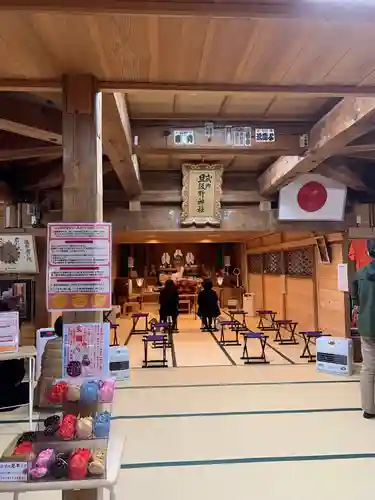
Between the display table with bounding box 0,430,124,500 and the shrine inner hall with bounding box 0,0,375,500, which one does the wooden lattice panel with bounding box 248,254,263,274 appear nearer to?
the shrine inner hall with bounding box 0,0,375,500

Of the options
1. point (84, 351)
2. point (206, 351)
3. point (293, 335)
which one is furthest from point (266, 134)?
point (293, 335)

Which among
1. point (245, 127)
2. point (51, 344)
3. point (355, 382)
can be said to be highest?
point (245, 127)

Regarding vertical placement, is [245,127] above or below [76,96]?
above

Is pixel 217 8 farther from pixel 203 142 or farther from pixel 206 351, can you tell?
pixel 206 351

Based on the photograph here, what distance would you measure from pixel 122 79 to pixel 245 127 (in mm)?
2343

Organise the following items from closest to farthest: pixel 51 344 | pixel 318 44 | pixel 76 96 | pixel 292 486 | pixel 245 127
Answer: pixel 318 44
pixel 76 96
pixel 292 486
pixel 51 344
pixel 245 127

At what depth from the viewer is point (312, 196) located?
241 inches

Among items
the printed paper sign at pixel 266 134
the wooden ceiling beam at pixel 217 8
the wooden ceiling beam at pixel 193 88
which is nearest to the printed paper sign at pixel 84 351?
the wooden ceiling beam at pixel 193 88

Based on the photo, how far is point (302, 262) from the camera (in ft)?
28.8

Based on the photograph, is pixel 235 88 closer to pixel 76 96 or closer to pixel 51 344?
pixel 76 96

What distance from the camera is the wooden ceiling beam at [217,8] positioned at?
1464mm

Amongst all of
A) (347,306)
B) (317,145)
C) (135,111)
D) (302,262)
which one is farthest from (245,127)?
(302,262)

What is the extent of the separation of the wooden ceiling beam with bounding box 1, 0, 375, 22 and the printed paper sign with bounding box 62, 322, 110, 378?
4.14 feet

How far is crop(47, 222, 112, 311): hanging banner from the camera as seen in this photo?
1.92 meters
